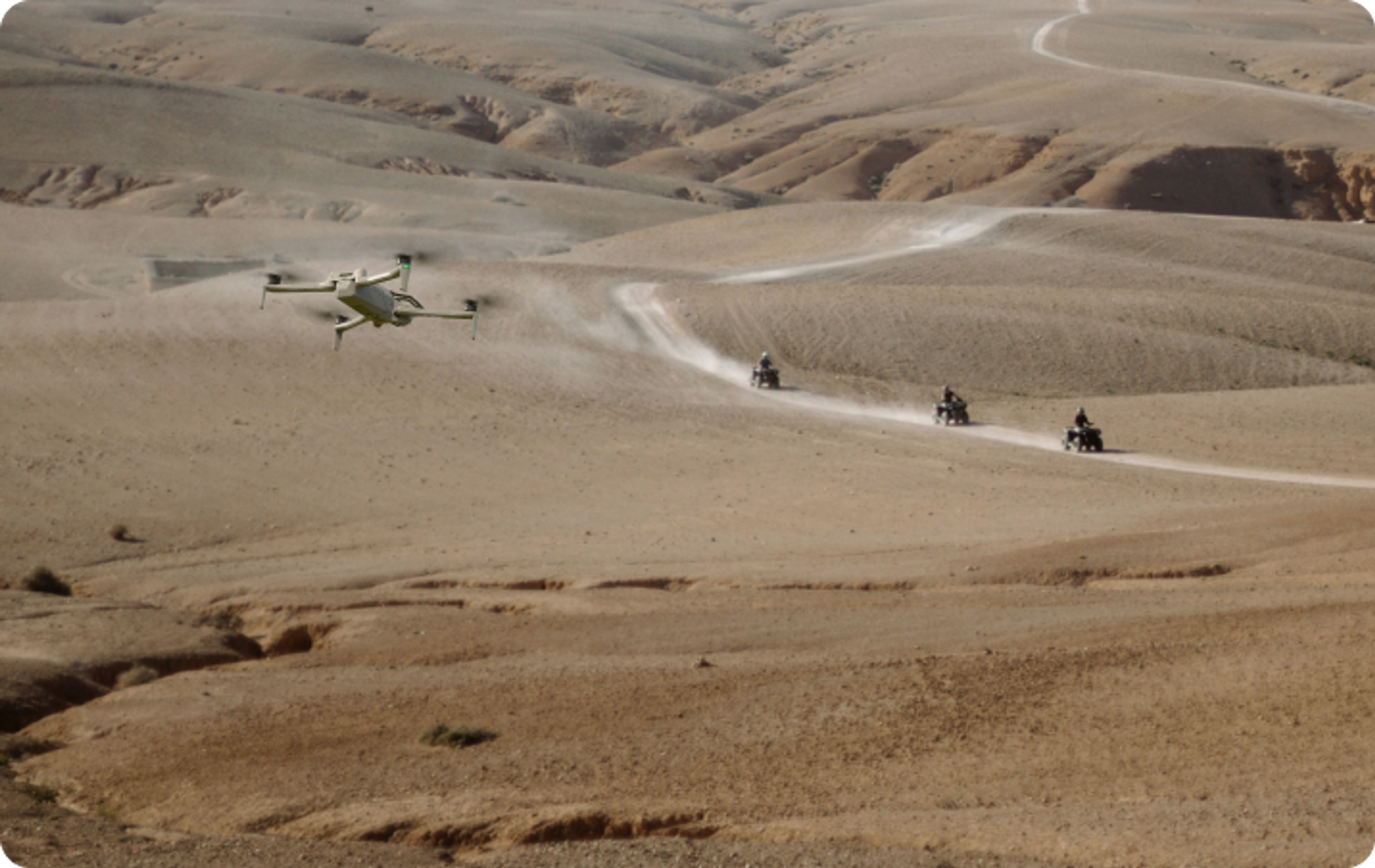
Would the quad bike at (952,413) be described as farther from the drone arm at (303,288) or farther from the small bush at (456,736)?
the drone arm at (303,288)

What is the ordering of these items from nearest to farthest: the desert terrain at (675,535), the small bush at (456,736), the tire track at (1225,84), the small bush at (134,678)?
the desert terrain at (675,535), the small bush at (456,736), the small bush at (134,678), the tire track at (1225,84)

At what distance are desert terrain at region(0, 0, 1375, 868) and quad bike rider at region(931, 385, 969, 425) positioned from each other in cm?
53

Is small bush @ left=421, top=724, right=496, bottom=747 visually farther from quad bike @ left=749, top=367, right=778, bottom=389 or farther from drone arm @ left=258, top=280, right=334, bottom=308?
quad bike @ left=749, top=367, right=778, bottom=389

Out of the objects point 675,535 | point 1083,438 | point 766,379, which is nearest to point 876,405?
point 766,379

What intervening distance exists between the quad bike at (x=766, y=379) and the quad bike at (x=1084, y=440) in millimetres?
10202

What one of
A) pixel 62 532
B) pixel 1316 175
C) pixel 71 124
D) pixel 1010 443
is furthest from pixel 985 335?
pixel 71 124

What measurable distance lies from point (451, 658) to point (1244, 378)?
115ft

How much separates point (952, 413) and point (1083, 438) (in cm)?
468

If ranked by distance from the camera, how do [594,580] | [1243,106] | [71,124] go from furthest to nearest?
[1243,106]
[71,124]
[594,580]

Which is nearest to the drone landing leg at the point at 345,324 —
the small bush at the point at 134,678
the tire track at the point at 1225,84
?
the small bush at the point at 134,678

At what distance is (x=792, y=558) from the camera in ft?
85.2

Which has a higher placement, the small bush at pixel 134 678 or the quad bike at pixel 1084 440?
the quad bike at pixel 1084 440

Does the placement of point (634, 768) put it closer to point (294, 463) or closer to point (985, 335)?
point (294, 463)

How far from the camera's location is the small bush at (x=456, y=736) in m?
16.8
